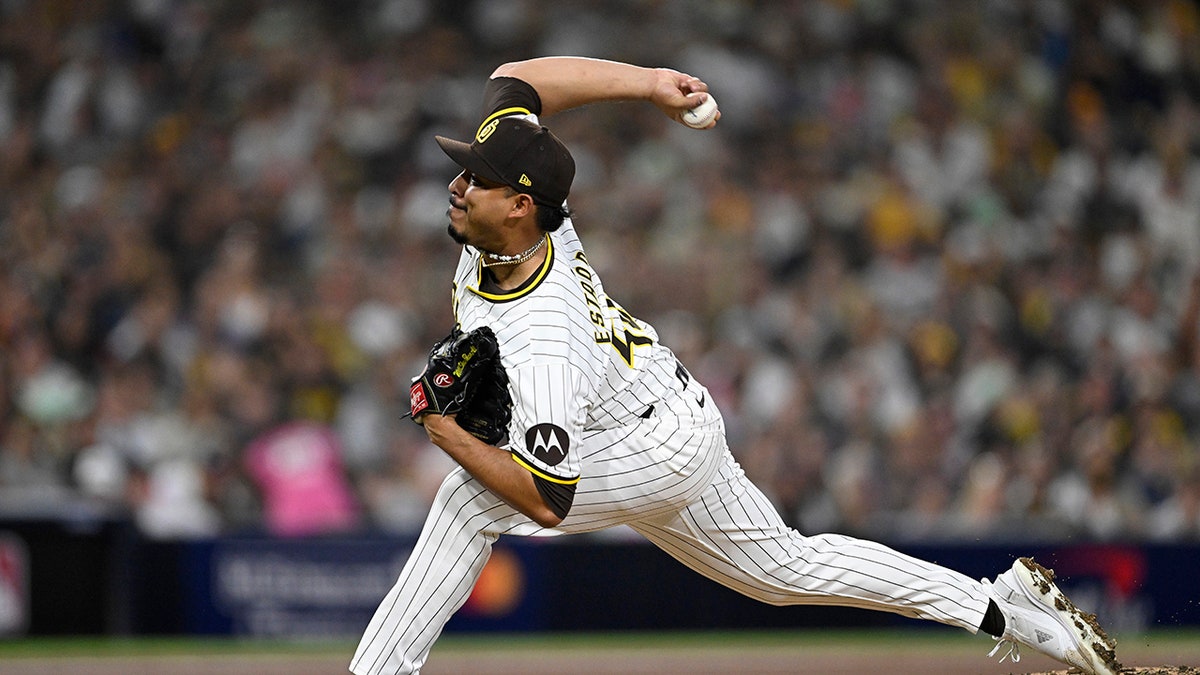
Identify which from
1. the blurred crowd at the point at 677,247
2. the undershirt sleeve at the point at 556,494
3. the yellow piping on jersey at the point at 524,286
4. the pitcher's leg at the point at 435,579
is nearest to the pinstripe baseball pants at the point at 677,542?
the pitcher's leg at the point at 435,579

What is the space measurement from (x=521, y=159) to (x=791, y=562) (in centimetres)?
157

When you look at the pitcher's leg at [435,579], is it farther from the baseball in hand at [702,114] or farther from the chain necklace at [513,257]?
the baseball in hand at [702,114]

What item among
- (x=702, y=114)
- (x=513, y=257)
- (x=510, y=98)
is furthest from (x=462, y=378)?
(x=702, y=114)

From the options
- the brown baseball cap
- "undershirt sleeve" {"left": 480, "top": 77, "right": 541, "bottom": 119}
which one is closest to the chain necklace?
the brown baseball cap

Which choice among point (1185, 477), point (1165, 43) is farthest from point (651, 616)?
point (1165, 43)

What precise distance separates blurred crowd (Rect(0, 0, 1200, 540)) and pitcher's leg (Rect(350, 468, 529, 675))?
18.2ft

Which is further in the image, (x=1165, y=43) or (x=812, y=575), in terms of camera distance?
(x=1165, y=43)

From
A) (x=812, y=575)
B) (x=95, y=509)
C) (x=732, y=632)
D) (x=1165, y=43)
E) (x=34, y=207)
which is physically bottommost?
(x=812, y=575)

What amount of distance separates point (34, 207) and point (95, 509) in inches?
125

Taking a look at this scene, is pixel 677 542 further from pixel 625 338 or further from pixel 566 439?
pixel 566 439

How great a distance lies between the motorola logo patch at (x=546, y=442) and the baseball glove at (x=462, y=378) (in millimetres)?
198

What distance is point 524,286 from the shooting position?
4340 millimetres

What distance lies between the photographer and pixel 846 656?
30.5 ft

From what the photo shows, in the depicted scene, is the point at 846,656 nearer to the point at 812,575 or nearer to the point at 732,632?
the point at 732,632
